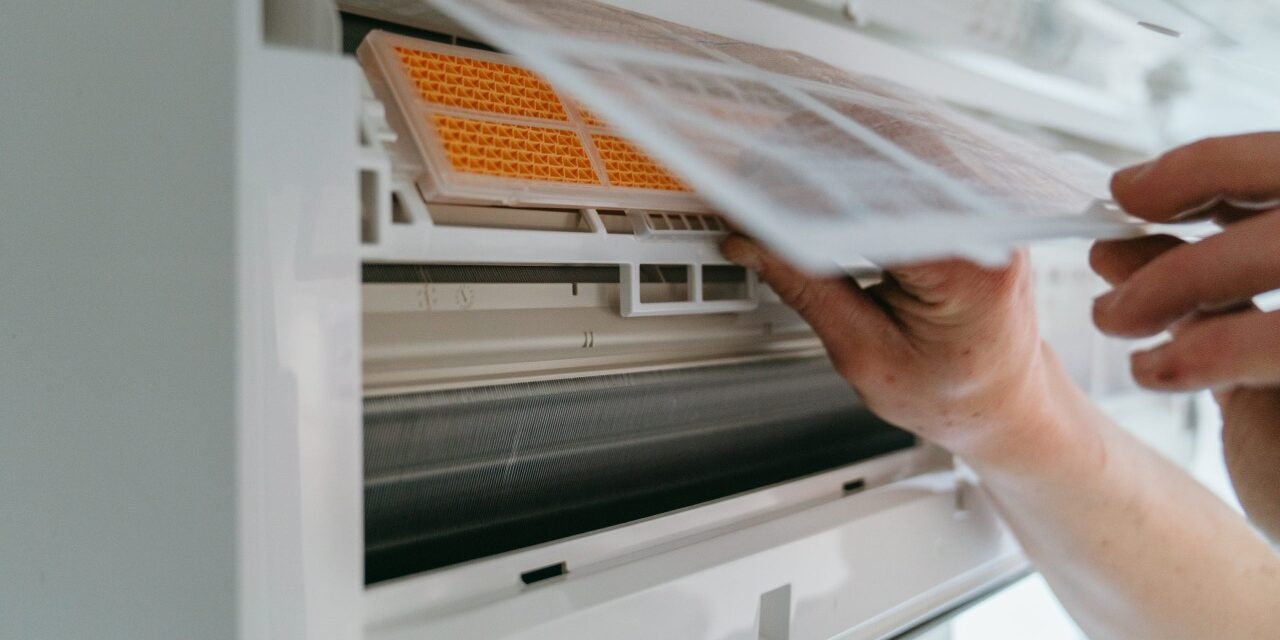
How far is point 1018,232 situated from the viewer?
13.3 inches

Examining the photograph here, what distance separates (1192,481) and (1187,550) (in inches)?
5.3

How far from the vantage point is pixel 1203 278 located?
0.51 m

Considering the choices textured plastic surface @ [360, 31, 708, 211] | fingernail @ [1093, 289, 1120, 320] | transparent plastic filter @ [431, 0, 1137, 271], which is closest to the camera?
transparent plastic filter @ [431, 0, 1137, 271]

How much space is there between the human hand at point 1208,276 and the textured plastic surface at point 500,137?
1.15ft

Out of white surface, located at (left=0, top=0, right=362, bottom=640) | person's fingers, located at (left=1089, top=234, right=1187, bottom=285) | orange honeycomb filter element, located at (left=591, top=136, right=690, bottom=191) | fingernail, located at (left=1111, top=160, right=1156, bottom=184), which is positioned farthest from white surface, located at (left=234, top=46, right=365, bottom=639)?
person's fingers, located at (left=1089, top=234, right=1187, bottom=285)

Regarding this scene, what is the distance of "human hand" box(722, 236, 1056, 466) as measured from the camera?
608 millimetres

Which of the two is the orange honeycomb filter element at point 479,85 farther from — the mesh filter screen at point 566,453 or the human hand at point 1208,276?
the human hand at point 1208,276

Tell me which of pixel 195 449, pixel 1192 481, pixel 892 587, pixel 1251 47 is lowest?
pixel 892 587

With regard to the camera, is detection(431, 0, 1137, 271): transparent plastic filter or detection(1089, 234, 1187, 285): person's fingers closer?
detection(431, 0, 1137, 271): transparent plastic filter

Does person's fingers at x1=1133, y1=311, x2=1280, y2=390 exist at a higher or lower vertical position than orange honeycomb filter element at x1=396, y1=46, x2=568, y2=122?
lower

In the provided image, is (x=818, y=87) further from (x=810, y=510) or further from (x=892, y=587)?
(x=892, y=587)

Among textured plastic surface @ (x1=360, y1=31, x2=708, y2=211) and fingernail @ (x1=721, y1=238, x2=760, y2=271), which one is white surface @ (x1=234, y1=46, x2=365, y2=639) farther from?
fingernail @ (x1=721, y1=238, x2=760, y2=271)

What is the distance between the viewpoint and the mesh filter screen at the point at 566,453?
1.86ft

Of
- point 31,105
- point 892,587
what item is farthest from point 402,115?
point 892,587
